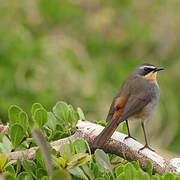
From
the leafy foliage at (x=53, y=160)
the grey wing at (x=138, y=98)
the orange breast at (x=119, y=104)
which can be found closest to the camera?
the leafy foliage at (x=53, y=160)

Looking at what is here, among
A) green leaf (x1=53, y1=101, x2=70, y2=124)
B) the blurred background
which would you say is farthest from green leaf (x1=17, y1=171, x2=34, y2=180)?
the blurred background

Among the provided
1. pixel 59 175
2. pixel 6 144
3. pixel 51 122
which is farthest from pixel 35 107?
pixel 59 175

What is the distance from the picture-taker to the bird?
407 cm

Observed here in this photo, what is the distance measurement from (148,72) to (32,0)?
637 centimetres

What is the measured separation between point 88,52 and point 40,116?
7037 millimetres

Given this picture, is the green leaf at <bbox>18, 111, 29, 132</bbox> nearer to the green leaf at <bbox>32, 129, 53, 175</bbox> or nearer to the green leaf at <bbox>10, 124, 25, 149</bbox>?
the green leaf at <bbox>10, 124, 25, 149</bbox>

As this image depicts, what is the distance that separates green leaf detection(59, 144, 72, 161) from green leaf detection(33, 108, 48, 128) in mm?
353

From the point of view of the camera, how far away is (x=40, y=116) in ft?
10.3

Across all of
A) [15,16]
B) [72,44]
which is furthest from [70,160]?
[15,16]

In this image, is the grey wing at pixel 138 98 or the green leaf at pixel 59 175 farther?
the grey wing at pixel 138 98

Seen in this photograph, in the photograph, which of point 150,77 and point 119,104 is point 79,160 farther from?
point 150,77

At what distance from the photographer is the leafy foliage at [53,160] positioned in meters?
2.56

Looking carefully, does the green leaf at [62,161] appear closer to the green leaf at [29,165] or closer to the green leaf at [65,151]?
the green leaf at [65,151]

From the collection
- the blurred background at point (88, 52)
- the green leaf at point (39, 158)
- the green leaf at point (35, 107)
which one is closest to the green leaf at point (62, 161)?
the green leaf at point (39, 158)
